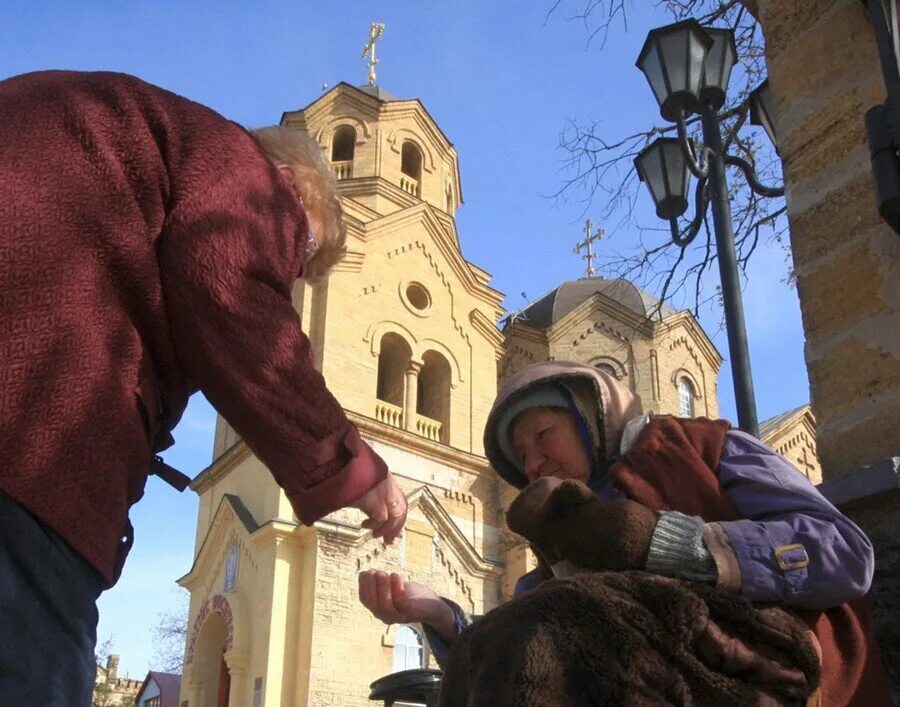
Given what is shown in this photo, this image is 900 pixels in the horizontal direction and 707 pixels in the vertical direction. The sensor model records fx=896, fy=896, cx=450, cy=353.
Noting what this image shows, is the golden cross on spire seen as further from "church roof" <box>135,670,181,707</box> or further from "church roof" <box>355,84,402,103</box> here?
"church roof" <box>135,670,181,707</box>

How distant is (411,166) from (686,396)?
1118 centimetres

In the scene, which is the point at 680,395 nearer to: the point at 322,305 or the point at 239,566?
the point at 322,305

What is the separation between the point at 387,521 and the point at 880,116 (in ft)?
6.50

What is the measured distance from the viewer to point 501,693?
1608 mm

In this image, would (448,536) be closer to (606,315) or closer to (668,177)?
(606,315)

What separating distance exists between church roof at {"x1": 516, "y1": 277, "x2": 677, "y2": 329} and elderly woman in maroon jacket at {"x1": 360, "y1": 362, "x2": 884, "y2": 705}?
24.9 m

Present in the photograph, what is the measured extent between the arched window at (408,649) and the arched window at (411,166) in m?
12.8

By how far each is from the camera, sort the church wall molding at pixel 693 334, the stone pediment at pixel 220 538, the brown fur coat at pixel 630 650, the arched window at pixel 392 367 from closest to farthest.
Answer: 1. the brown fur coat at pixel 630 650
2. the stone pediment at pixel 220 538
3. the arched window at pixel 392 367
4. the church wall molding at pixel 693 334

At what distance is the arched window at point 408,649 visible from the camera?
18.0m

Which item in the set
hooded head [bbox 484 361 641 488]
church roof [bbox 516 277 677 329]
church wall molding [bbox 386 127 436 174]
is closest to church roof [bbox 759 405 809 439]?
church roof [bbox 516 277 677 329]

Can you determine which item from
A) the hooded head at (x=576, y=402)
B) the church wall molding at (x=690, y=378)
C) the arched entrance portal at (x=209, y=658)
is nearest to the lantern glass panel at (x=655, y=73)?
the hooded head at (x=576, y=402)

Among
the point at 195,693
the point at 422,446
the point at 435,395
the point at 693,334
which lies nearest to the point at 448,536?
the point at 422,446

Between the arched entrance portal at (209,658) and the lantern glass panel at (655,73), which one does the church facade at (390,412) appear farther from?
the lantern glass panel at (655,73)

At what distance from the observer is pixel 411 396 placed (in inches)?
856
